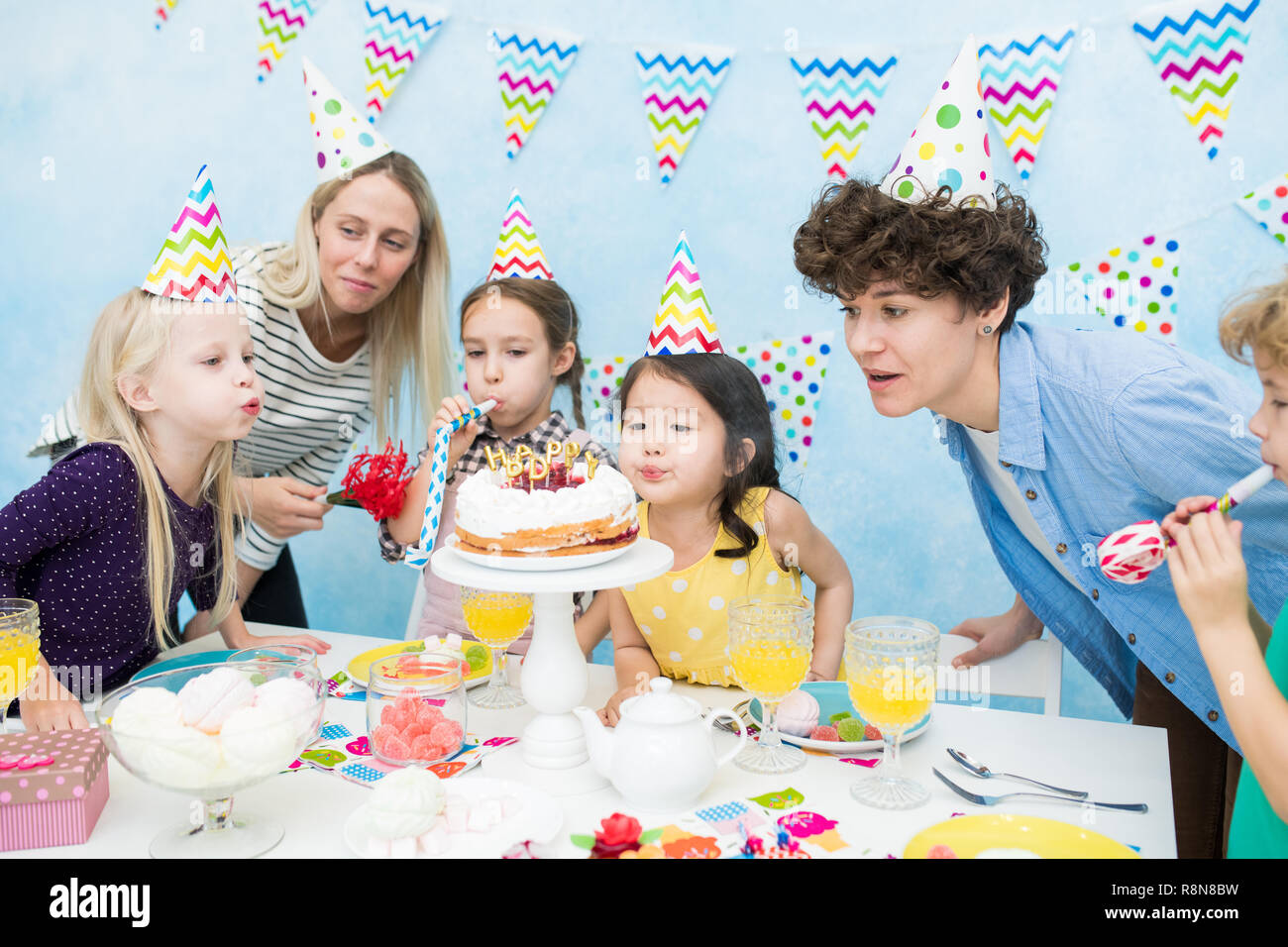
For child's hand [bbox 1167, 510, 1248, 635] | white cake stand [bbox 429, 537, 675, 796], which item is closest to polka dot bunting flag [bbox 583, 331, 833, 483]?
white cake stand [bbox 429, 537, 675, 796]

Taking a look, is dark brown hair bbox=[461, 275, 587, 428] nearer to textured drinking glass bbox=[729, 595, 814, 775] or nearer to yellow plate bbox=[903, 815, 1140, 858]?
textured drinking glass bbox=[729, 595, 814, 775]

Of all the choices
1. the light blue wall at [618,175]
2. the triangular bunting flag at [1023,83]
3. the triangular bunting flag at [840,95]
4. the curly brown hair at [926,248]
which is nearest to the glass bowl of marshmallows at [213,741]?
the curly brown hair at [926,248]

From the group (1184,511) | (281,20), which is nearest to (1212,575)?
(1184,511)

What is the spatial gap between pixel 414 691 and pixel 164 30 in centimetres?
311

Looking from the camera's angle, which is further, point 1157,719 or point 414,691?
point 1157,719

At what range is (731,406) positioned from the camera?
197 cm

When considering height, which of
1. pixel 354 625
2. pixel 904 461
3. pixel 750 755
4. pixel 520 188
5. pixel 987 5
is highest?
pixel 987 5

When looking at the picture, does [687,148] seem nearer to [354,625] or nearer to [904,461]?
[904,461]

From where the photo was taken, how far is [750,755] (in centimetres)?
144

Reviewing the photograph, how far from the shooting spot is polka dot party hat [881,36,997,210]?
1834 mm

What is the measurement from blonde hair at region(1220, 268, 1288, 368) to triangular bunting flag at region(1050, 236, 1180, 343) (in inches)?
61.6

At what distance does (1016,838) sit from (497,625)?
2.74ft

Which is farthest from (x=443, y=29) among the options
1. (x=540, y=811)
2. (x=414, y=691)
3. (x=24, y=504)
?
(x=540, y=811)

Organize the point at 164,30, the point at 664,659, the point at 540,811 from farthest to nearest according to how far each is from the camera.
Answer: the point at 164,30, the point at 664,659, the point at 540,811
